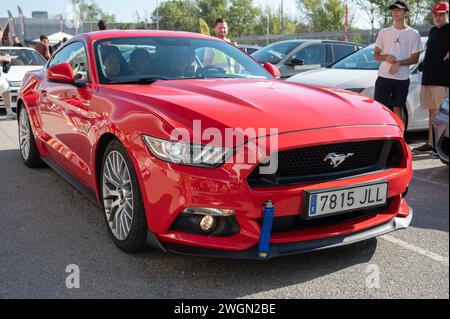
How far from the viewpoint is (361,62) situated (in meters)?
7.16

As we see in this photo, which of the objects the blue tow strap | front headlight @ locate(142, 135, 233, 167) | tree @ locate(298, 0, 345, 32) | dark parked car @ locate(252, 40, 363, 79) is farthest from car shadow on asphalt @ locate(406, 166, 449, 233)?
tree @ locate(298, 0, 345, 32)

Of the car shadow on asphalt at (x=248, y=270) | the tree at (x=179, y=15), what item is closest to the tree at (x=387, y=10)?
the car shadow on asphalt at (x=248, y=270)

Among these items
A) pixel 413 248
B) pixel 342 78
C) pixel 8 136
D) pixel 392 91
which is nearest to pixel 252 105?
pixel 413 248

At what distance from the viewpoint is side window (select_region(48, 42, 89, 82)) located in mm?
3766

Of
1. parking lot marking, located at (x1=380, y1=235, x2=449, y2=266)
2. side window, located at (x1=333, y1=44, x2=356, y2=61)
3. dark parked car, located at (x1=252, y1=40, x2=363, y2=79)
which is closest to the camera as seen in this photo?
parking lot marking, located at (x1=380, y1=235, x2=449, y2=266)

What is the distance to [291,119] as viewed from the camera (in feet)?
8.59

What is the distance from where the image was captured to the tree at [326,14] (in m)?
42.6

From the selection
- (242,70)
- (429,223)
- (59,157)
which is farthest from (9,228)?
(429,223)

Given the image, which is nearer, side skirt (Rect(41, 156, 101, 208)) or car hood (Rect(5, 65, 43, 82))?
side skirt (Rect(41, 156, 101, 208))

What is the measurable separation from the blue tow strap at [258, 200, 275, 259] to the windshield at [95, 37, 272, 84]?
1.57 metres

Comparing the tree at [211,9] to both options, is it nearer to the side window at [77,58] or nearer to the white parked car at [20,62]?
the white parked car at [20,62]

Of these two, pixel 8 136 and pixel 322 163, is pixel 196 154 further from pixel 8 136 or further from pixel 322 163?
pixel 8 136

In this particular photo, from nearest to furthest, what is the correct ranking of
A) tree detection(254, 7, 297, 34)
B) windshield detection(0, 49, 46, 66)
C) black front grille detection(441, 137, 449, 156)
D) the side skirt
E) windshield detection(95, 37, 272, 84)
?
black front grille detection(441, 137, 449, 156), the side skirt, windshield detection(95, 37, 272, 84), windshield detection(0, 49, 46, 66), tree detection(254, 7, 297, 34)

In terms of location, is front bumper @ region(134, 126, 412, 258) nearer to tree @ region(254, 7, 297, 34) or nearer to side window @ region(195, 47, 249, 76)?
side window @ region(195, 47, 249, 76)
